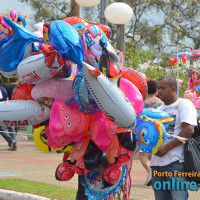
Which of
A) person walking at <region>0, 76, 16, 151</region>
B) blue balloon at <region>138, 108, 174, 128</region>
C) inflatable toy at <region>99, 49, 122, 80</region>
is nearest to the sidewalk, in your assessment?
person walking at <region>0, 76, 16, 151</region>

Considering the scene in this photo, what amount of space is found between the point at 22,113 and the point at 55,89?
341 millimetres

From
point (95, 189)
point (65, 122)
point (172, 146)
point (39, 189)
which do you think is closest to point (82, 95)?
point (65, 122)

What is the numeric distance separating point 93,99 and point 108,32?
754 mm

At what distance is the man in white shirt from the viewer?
12.2ft

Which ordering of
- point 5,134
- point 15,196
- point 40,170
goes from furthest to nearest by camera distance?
point 5,134 → point 40,170 → point 15,196

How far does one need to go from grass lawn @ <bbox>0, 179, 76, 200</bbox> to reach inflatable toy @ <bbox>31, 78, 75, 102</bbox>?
2.30 meters

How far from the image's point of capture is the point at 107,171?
328 centimetres

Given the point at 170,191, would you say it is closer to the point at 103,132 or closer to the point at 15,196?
the point at 103,132

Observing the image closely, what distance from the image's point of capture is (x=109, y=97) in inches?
109

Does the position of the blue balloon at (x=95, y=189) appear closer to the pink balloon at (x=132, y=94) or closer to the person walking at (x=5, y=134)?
the pink balloon at (x=132, y=94)

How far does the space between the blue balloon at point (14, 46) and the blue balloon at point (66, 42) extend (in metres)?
0.31

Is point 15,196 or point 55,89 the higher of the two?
point 55,89

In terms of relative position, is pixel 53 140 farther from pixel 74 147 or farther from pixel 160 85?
pixel 160 85

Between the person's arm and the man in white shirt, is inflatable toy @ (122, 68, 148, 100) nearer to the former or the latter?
the man in white shirt
